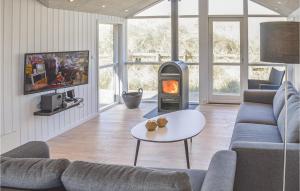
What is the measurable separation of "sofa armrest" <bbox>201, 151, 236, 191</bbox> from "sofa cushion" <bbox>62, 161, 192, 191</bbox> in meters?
0.38

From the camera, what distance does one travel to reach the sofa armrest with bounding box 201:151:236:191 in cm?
203

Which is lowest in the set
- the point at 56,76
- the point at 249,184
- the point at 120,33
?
the point at 249,184

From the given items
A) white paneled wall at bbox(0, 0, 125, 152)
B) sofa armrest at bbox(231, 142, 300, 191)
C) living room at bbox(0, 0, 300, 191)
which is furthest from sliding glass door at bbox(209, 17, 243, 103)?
sofa armrest at bbox(231, 142, 300, 191)

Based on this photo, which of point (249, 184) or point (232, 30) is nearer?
point (249, 184)

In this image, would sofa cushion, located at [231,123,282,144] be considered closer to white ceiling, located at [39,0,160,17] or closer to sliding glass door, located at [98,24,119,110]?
white ceiling, located at [39,0,160,17]

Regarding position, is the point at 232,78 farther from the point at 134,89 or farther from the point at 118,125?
the point at 118,125

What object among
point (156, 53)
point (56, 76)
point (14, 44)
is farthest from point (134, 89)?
point (14, 44)

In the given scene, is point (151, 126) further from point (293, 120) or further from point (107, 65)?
point (107, 65)

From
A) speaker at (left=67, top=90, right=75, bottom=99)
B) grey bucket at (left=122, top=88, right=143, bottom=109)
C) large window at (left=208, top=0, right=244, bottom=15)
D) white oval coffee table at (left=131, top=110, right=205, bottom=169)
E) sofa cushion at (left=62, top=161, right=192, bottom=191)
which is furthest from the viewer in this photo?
large window at (left=208, top=0, right=244, bottom=15)

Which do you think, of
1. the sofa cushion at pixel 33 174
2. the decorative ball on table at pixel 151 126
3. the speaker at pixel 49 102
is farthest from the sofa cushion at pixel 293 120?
the speaker at pixel 49 102

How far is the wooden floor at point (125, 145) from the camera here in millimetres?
4695

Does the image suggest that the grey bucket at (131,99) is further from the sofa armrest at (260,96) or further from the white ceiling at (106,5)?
the sofa armrest at (260,96)

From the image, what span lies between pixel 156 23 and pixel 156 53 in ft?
2.52

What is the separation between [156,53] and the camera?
9305mm
